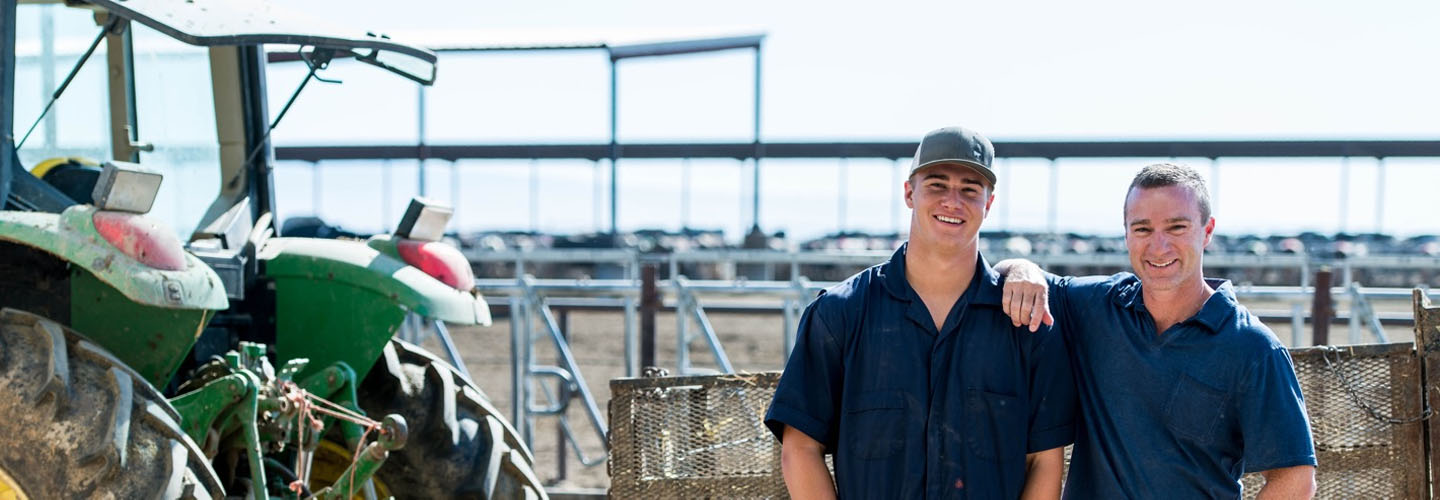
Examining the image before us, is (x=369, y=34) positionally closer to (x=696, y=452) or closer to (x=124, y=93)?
(x=124, y=93)

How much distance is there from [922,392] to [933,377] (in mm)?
39

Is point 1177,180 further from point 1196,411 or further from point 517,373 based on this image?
point 517,373

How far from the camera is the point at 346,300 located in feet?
16.5

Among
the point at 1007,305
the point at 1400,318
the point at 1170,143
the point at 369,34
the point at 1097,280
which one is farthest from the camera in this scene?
the point at 1170,143

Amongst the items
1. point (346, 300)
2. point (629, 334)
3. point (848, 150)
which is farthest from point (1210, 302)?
point (848, 150)

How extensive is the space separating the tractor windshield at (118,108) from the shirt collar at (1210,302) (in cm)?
320

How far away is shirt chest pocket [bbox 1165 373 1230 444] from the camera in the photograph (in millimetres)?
3008

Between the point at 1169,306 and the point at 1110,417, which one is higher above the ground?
the point at 1169,306

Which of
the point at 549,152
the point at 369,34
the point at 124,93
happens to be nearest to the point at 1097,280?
the point at 369,34

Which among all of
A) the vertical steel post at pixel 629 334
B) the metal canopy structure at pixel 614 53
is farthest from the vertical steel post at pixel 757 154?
the vertical steel post at pixel 629 334

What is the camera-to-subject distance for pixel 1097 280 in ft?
10.9

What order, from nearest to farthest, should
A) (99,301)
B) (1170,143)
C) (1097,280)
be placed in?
(1097,280) < (99,301) < (1170,143)

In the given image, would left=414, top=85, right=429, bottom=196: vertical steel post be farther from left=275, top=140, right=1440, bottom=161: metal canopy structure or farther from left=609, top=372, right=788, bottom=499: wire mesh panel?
left=609, top=372, right=788, bottom=499: wire mesh panel

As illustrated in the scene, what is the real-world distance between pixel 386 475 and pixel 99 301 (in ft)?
3.79
